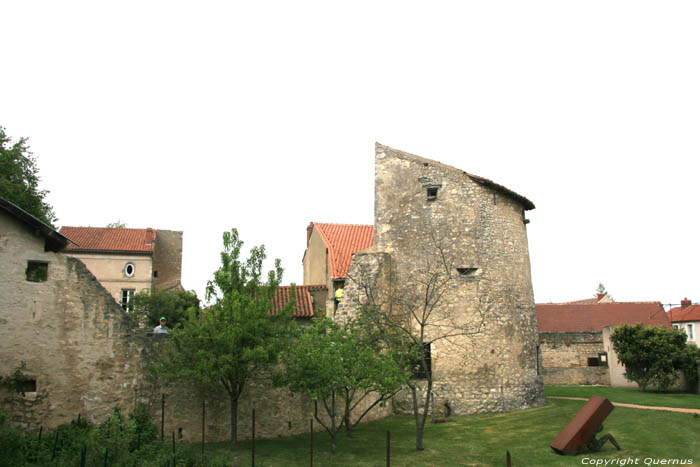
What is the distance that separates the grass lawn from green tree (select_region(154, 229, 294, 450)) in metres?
1.95

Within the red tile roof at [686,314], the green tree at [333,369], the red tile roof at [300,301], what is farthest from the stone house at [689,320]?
the green tree at [333,369]

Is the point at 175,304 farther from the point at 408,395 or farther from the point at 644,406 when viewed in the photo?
the point at 644,406

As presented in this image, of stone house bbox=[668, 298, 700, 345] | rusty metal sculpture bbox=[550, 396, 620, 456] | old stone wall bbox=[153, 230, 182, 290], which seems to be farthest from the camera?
old stone wall bbox=[153, 230, 182, 290]

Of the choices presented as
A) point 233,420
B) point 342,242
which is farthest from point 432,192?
point 233,420

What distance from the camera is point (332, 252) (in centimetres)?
2589

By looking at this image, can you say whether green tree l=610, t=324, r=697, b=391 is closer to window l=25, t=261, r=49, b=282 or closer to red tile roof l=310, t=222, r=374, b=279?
red tile roof l=310, t=222, r=374, b=279

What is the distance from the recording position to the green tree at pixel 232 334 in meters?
13.6

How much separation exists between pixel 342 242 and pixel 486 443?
1433cm

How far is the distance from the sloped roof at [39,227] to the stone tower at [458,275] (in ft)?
30.4

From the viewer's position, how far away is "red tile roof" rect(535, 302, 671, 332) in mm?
39906

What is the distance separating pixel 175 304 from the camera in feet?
104

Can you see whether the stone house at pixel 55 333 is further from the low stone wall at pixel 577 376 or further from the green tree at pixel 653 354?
the low stone wall at pixel 577 376

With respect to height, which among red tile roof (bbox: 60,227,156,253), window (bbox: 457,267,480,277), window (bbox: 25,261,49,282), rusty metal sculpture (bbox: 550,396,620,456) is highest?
red tile roof (bbox: 60,227,156,253)

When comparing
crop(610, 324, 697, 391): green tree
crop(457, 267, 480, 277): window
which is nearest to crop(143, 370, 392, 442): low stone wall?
crop(457, 267, 480, 277): window
